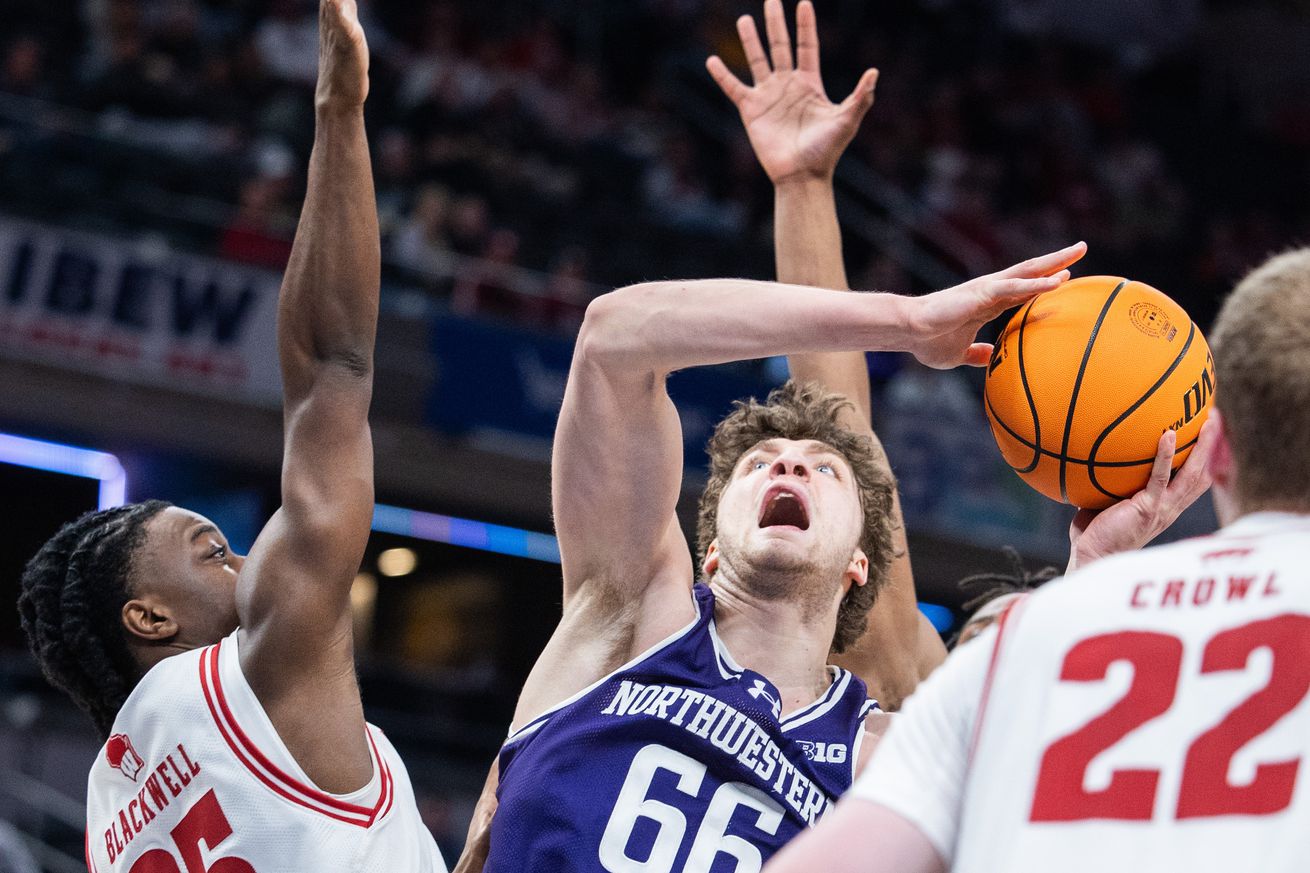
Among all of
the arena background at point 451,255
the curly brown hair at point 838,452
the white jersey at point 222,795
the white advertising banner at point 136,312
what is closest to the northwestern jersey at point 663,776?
the white jersey at point 222,795

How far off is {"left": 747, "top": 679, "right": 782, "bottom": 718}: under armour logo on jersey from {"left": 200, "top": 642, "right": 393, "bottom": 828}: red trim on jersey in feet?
2.58

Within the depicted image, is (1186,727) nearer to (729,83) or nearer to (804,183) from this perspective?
(804,183)

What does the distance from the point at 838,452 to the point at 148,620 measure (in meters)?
1.55

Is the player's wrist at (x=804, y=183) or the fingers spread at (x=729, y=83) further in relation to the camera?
the fingers spread at (x=729, y=83)

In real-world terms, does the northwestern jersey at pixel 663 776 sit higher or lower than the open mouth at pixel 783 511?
lower

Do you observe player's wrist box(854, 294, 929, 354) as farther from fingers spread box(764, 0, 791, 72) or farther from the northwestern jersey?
fingers spread box(764, 0, 791, 72)

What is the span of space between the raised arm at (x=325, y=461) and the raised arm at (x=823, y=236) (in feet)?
4.44

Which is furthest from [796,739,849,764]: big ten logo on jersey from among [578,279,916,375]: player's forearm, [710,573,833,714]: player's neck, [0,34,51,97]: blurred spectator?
[0,34,51,97]: blurred spectator

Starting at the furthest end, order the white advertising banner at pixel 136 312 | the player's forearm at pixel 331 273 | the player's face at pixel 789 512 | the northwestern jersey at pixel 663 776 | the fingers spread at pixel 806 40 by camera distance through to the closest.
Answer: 1. the white advertising banner at pixel 136 312
2. the fingers spread at pixel 806 40
3. the player's face at pixel 789 512
4. the player's forearm at pixel 331 273
5. the northwestern jersey at pixel 663 776

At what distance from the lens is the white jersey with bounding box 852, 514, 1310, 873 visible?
58.7 inches

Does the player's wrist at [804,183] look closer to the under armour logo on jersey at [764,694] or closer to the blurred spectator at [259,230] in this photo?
the under armour logo on jersey at [764,694]

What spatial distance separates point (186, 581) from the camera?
3.20m

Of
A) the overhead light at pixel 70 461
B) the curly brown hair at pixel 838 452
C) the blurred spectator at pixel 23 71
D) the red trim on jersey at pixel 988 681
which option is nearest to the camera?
the red trim on jersey at pixel 988 681

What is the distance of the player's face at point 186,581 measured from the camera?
3180 mm
